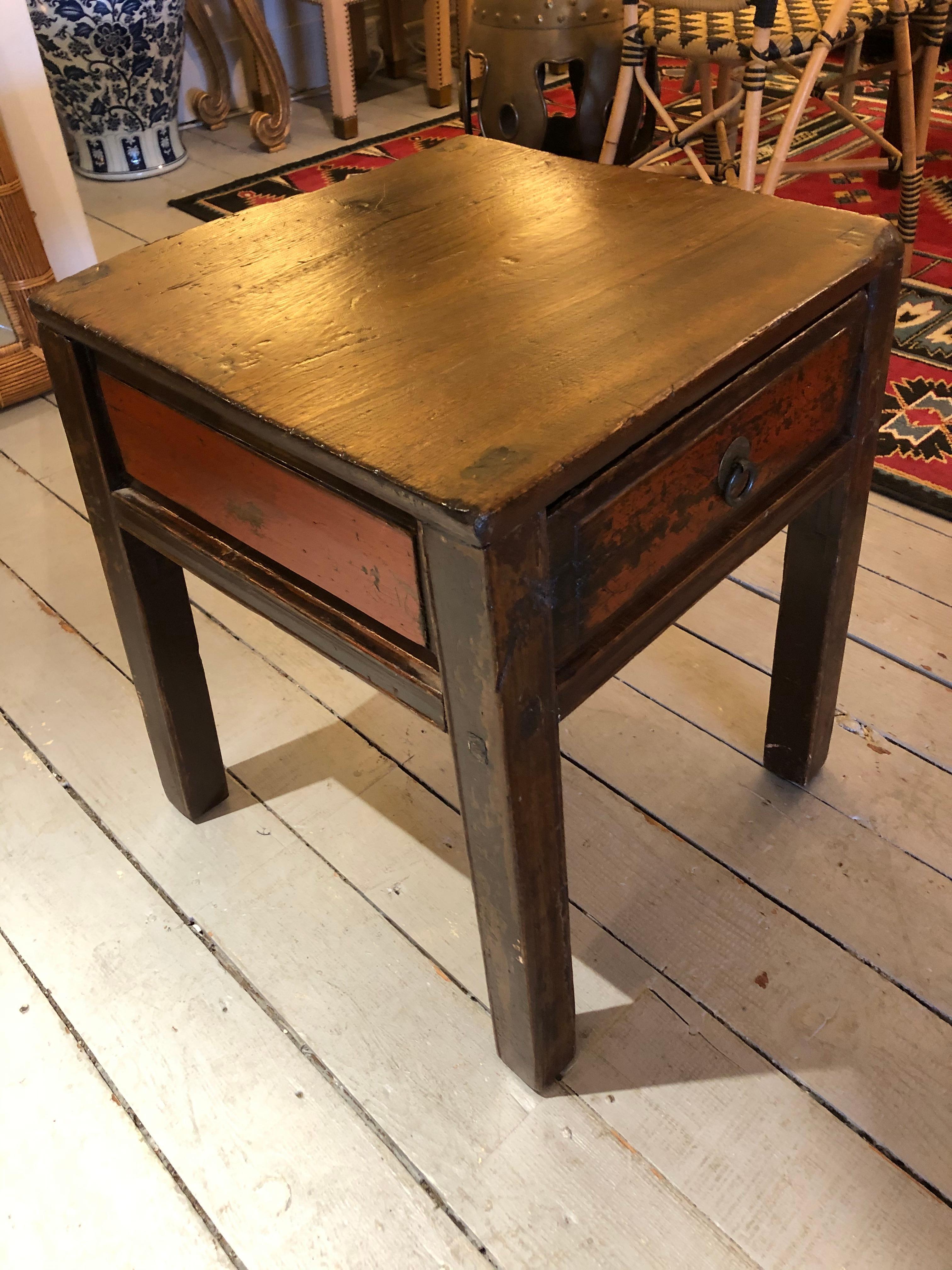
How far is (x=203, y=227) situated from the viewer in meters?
0.98

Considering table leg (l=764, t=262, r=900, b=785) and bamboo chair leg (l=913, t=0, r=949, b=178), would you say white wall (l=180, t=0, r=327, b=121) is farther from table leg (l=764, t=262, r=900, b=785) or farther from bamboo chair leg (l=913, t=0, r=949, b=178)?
table leg (l=764, t=262, r=900, b=785)

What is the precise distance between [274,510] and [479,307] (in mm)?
216

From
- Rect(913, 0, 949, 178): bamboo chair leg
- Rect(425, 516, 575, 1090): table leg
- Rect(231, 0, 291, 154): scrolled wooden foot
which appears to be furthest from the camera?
Rect(231, 0, 291, 154): scrolled wooden foot

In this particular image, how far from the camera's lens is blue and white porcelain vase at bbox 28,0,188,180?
2674mm

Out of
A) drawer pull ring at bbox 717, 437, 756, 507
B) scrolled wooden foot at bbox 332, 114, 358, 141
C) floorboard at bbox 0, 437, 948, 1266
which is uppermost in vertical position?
drawer pull ring at bbox 717, 437, 756, 507

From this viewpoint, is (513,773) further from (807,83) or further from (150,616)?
(807,83)

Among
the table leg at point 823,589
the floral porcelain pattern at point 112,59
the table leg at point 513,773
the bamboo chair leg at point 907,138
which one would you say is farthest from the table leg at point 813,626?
the floral porcelain pattern at point 112,59

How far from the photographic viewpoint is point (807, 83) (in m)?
1.83

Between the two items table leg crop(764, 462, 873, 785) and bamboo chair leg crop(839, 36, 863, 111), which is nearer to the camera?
table leg crop(764, 462, 873, 785)

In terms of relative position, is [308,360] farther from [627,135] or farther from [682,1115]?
[627,135]

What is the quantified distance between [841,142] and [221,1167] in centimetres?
293

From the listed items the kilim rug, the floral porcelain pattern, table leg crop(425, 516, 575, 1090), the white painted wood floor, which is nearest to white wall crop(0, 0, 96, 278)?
the kilim rug

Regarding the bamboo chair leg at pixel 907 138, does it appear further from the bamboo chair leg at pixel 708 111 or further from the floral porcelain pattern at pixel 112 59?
the floral porcelain pattern at pixel 112 59

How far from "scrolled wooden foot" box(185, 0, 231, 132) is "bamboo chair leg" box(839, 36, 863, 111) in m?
1.91
